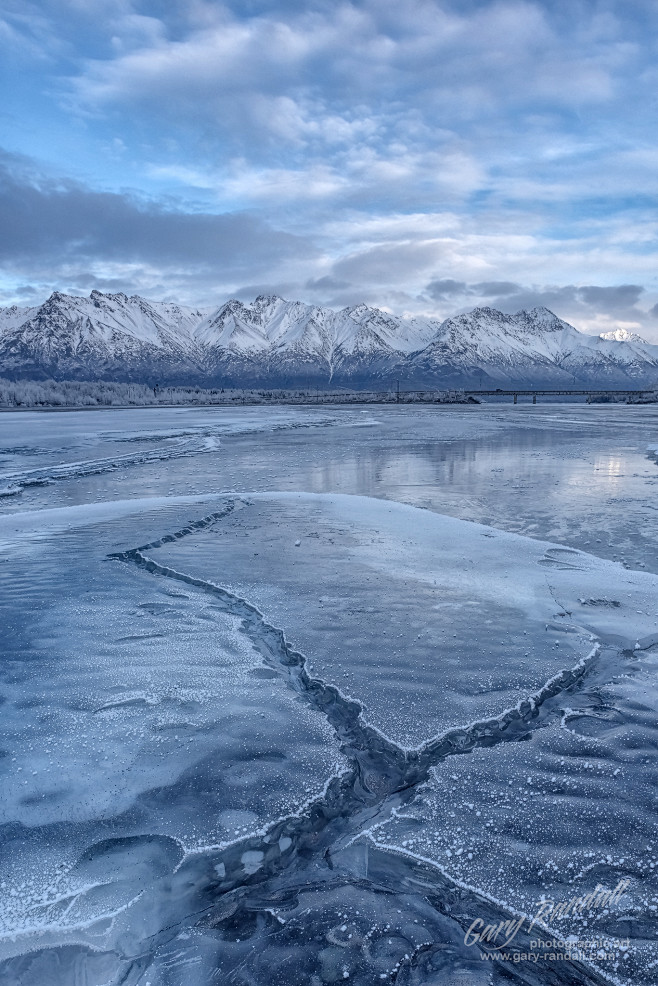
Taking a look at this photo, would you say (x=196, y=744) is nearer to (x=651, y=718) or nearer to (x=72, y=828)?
(x=72, y=828)

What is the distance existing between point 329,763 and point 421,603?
225 cm

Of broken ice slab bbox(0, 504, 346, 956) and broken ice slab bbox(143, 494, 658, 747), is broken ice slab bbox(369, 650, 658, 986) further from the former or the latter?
broken ice slab bbox(0, 504, 346, 956)

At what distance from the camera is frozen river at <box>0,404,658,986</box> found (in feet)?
6.50

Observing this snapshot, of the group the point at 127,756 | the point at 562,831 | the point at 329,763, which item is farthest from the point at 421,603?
the point at 127,756

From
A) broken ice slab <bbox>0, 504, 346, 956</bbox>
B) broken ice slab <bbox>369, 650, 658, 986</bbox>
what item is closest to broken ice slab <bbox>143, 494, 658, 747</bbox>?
broken ice slab <bbox>369, 650, 658, 986</bbox>

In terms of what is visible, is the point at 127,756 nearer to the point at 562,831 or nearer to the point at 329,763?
the point at 329,763

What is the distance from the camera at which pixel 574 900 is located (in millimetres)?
2105

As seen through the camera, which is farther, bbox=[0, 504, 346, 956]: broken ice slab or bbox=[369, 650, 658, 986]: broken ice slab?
bbox=[0, 504, 346, 956]: broken ice slab

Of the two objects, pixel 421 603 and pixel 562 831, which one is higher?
pixel 421 603

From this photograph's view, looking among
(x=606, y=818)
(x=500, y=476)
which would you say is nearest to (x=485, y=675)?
(x=606, y=818)

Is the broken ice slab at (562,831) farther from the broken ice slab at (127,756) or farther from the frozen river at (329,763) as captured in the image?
the broken ice slab at (127,756)

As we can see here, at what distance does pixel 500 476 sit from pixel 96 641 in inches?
400

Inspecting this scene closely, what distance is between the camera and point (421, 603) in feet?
16.1

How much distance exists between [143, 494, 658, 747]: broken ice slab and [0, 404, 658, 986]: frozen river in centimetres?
3
